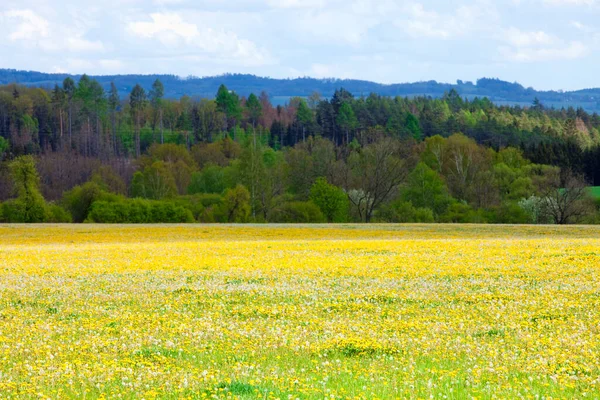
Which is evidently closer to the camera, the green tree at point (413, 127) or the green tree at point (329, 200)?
the green tree at point (329, 200)

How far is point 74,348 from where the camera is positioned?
40.0 feet

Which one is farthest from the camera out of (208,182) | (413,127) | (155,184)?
(413,127)

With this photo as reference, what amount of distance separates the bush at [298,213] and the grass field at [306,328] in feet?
232

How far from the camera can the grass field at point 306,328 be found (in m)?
9.59

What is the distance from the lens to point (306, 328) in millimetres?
13906

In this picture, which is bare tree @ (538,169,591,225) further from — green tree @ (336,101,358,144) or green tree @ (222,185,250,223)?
green tree @ (336,101,358,144)

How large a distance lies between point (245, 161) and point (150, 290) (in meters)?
90.2

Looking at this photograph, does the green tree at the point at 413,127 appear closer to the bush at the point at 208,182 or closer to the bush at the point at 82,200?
the bush at the point at 208,182

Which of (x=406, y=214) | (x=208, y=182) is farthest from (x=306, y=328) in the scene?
(x=208, y=182)

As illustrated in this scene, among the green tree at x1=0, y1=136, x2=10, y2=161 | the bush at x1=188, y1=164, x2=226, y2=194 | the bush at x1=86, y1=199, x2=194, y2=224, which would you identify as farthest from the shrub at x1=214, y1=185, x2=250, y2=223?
the green tree at x1=0, y1=136, x2=10, y2=161

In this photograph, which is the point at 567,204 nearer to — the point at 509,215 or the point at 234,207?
the point at 509,215

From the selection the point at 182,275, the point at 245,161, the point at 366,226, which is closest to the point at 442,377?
the point at 182,275

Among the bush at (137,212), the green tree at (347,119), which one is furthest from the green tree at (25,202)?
the green tree at (347,119)

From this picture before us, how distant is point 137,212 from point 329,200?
1111 inches
